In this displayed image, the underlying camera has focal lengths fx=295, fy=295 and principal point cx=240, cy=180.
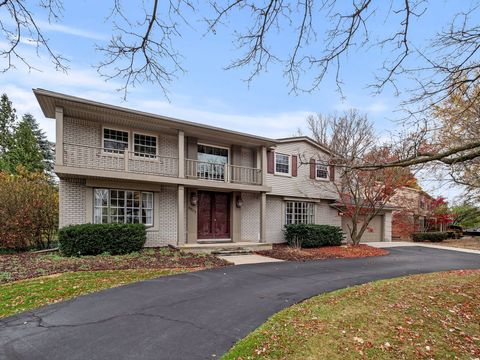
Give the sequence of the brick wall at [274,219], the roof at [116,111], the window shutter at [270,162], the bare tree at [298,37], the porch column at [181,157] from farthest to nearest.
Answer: the brick wall at [274,219] < the window shutter at [270,162] < the porch column at [181,157] < the roof at [116,111] < the bare tree at [298,37]

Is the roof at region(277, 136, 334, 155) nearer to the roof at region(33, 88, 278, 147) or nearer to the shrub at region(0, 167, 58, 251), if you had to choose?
the roof at region(33, 88, 278, 147)

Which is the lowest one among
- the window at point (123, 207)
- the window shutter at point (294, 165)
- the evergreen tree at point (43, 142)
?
the window at point (123, 207)

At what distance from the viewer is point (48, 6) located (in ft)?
10.6

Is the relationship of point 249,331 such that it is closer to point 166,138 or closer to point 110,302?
point 110,302

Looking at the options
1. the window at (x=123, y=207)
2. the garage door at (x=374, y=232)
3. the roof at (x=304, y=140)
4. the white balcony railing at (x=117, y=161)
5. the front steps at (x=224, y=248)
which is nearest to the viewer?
the white balcony railing at (x=117, y=161)

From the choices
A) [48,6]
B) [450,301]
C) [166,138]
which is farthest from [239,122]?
[48,6]

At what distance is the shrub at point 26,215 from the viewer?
1277 centimetres

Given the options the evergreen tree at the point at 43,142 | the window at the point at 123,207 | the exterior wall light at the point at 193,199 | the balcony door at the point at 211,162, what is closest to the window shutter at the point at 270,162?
the balcony door at the point at 211,162

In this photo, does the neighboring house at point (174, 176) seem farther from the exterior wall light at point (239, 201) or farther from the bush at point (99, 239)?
the bush at point (99, 239)

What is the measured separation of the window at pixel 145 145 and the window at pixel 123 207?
1877 mm

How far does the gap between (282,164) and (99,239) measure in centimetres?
1112

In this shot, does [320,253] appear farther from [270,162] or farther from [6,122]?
[6,122]

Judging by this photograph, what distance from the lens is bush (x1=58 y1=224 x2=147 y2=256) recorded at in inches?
430

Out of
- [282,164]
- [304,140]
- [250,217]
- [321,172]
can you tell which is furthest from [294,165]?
[250,217]
